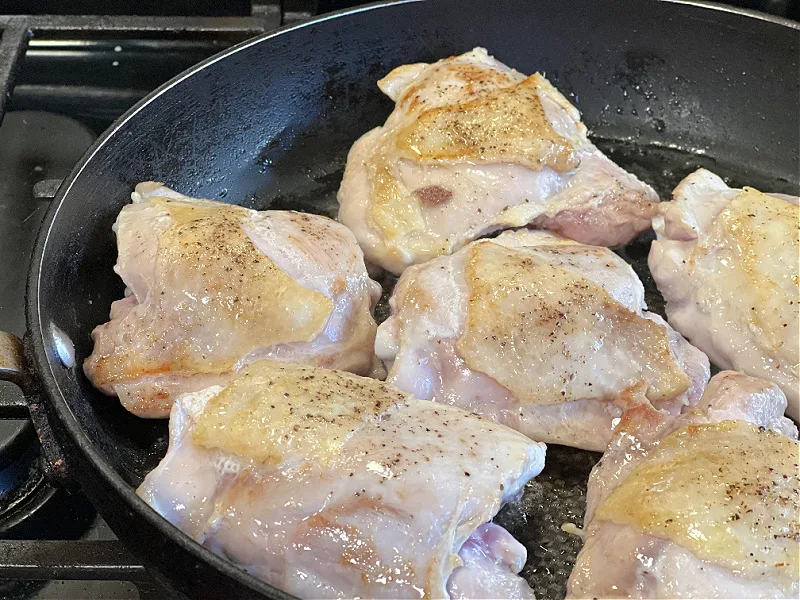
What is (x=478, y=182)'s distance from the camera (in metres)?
1.84

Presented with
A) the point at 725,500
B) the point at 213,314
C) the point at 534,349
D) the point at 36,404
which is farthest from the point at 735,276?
the point at 36,404

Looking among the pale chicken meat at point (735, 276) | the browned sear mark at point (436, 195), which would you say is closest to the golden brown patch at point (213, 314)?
the browned sear mark at point (436, 195)

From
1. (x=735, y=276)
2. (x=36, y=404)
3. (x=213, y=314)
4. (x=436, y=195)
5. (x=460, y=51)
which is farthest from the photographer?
(x=460, y=51)

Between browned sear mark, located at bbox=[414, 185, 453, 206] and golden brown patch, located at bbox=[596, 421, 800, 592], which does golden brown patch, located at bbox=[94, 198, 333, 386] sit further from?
golden brown patch, located at bbox=[596, 421, 800, 592]

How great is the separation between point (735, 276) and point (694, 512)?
0.64m

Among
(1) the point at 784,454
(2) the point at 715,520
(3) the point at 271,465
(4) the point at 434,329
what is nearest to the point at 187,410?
(3) the point at 271,465

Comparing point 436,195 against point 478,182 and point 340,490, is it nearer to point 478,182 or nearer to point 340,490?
point 478,182

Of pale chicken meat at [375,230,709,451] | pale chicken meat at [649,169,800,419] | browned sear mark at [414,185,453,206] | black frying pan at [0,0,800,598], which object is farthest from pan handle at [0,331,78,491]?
pale chicken meat at [649,169,800,419]

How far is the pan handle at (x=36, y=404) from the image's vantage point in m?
1.40

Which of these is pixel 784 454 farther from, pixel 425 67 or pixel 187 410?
pixel 425 67

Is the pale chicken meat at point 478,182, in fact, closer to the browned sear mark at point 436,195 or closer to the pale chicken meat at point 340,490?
the browned sear mark at point 436,195

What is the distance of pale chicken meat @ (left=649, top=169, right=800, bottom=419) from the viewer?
1.62 meters

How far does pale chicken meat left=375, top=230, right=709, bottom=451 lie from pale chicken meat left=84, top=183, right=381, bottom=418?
0.47 ft

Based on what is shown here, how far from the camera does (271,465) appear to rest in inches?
50.1
